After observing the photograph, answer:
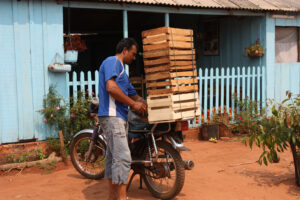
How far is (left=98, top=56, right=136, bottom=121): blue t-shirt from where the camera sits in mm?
3969

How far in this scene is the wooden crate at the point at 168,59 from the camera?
4.25 meters

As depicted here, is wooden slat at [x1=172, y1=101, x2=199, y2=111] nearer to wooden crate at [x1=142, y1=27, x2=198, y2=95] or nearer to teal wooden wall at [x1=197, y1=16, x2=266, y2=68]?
wooden crate at [x1=142, y1=27, x2=198, y2=95]

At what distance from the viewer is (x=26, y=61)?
641 centimetres

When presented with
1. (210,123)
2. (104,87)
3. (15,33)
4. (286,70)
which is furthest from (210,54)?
(104,87)

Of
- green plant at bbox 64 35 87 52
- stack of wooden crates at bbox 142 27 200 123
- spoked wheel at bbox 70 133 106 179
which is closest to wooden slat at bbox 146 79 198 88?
stack of wooden crates at bbox 142 27 200 123

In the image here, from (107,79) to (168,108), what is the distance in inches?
31.1

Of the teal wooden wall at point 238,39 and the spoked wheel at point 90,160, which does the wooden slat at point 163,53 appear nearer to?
the spoked wheel at point 90,160

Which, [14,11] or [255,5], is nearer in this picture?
[14,11]

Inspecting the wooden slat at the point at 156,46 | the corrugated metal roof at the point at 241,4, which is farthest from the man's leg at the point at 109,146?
the corrugated metal roof at the point at 241,4

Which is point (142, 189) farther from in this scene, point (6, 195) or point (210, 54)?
point (210, 54)

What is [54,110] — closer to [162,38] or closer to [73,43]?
[73,43]

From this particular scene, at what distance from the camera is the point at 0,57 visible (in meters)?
6.23

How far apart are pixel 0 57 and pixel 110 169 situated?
3298 mm

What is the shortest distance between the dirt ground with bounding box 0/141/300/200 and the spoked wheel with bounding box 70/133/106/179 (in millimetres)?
119
